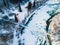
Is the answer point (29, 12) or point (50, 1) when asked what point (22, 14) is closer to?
point (29, 12)

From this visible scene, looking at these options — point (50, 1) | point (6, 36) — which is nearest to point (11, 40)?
point (6, 36)

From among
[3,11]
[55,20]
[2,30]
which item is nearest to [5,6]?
[3,11]

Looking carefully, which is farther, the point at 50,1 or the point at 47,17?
the point at 50,1

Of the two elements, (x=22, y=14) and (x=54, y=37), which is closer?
(x=54, y=37)

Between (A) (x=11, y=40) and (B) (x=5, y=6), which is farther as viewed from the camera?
(B) (x=5, y=6)

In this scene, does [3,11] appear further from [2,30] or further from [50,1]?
[50,1]

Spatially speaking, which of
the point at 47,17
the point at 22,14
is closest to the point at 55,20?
the point at 47,17

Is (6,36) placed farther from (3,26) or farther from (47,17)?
(47,17)
